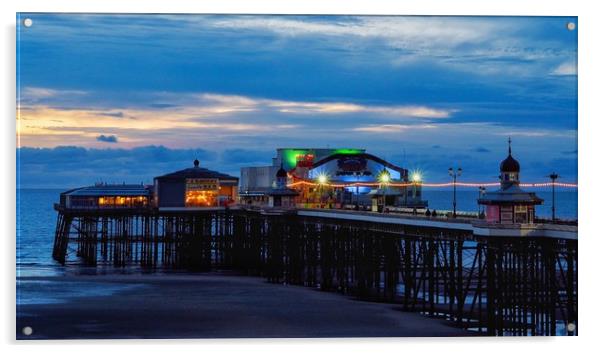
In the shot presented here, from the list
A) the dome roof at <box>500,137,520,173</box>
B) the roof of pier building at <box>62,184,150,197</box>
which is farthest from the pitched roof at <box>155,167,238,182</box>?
the dome roof at <box>500,137,520,173</box>

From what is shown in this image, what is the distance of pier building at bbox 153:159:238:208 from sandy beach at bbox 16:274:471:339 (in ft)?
78.2

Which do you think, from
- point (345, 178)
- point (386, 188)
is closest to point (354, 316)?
point (386, 188)

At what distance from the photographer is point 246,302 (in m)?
49.4

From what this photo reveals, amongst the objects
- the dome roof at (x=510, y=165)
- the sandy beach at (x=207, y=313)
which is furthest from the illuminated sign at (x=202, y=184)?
the dome roof at (x=510, y=165)

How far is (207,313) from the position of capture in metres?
44.8

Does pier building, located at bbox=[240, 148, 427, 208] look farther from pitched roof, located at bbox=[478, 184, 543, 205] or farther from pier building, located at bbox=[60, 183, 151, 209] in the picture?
pitched roof, located at bbox=[478, 184, 543, 205]

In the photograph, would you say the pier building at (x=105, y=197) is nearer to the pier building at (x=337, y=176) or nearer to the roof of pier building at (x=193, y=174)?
the roof of pier building at (x=193, y=174)

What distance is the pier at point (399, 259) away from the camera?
37469 millimetres

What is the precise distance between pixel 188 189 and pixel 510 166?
147 feet

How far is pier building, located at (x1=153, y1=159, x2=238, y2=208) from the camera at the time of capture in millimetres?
82438

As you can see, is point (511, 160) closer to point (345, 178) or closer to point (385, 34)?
point (385, 34)

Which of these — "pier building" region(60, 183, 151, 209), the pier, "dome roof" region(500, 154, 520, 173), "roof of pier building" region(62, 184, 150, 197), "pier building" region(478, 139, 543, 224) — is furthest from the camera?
"roof of pier building" region(62, 184, 150, 197)

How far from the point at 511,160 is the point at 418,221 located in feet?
25.3

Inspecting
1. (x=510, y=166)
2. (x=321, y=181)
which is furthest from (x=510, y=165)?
(x=321, y=181)
